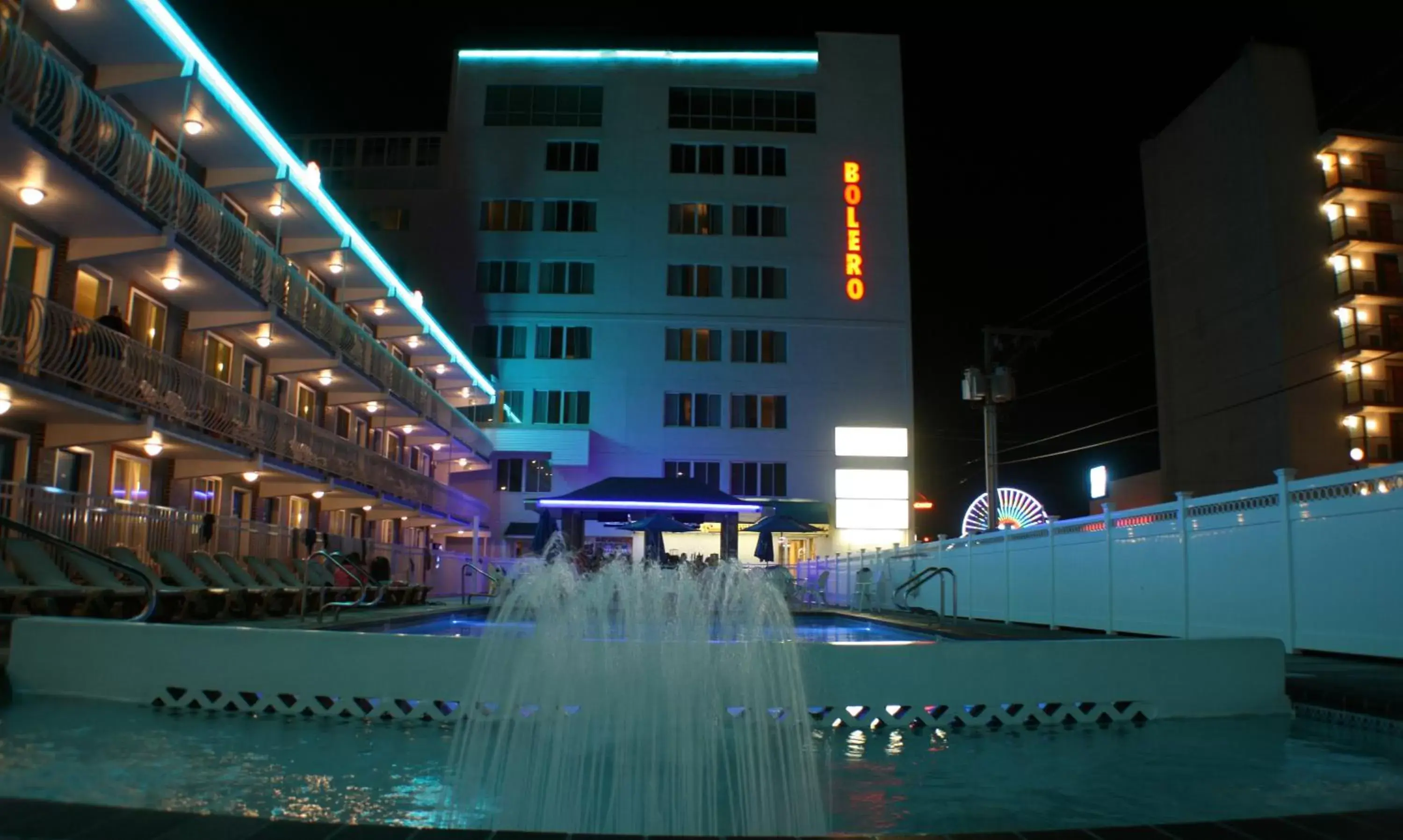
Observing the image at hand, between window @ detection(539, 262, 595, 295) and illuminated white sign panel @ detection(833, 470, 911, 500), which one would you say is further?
window @ detection(539, 262, 595, 295)

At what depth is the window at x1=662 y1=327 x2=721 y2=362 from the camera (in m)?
47.9

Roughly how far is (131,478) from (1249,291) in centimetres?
4828

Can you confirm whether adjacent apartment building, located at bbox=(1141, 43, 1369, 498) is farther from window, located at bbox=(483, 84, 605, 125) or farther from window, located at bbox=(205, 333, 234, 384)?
window, located at bbox=(205, 333, 234, 384)

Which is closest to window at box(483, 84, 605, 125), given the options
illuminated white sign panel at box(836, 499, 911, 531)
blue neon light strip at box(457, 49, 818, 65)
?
blue neon light strip at box(457, 49, 818, 65)

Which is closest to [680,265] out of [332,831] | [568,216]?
[568,216]

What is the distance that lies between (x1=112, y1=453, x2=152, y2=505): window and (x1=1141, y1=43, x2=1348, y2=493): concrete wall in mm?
42518

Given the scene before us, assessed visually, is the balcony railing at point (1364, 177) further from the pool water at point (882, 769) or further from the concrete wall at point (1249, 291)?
the pool water at point (882, 769)

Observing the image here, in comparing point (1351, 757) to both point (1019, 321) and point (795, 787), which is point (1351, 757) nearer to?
point (795, 787)

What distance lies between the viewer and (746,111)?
165ft

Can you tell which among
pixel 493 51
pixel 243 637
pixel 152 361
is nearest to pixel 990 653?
pixel 243 637

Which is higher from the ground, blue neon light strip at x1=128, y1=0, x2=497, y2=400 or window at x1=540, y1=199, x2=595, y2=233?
window at x1=540, y1=199, x2=595, y2=233

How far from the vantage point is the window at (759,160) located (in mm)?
49375

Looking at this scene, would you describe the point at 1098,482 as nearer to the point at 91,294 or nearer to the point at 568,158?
the point at 568,158

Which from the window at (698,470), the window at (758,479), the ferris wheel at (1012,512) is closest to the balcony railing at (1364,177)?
the ferris wheel at (1012,512)
